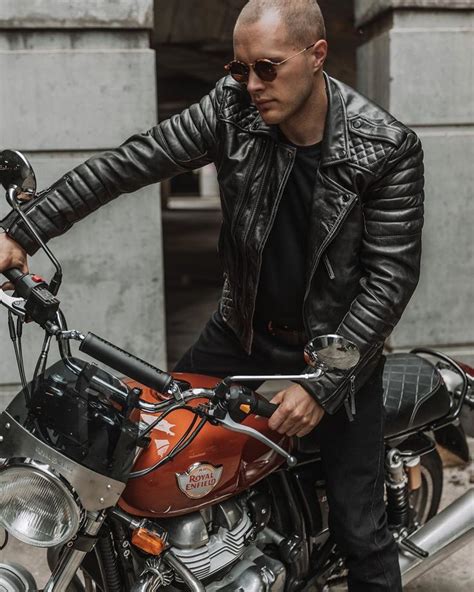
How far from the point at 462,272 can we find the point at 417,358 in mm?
2318

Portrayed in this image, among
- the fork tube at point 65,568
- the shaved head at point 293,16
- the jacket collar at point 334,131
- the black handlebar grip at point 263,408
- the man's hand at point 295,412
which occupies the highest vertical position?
the shaved head at point 293,16

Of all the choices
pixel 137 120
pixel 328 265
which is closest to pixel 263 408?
pixel 328 265

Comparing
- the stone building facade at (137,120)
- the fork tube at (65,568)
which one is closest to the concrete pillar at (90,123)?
the stone building facade at (137,120)

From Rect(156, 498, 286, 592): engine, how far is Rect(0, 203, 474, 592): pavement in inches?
21.6

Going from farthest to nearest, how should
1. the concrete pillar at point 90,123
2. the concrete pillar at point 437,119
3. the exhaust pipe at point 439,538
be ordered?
the concrete pillar at point 437,119, the concrete pillar at point 90,123, the exhaust pipe at point 439,538

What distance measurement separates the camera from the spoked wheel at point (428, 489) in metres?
3.41

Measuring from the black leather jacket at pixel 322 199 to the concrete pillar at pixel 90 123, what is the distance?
2207 millimetres

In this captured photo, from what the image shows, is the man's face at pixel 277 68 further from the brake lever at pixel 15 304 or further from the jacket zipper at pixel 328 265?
the brake lever at pixel 15 304

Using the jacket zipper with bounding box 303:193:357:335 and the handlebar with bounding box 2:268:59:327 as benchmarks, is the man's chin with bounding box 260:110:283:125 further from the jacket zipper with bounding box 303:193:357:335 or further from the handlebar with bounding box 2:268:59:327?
the handlebar with bounding box 2:268:59:327

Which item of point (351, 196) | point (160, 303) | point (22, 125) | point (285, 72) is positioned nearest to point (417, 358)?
point (351, 196)

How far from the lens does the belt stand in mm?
2668

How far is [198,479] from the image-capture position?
2.34m

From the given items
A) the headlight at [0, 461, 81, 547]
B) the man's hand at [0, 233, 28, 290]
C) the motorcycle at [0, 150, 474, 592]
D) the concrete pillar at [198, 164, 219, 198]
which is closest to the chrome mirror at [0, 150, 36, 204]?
the motorcycle at [0, 150, 474, 592]

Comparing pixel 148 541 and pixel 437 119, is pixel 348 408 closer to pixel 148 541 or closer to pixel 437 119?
pixel 148 541
